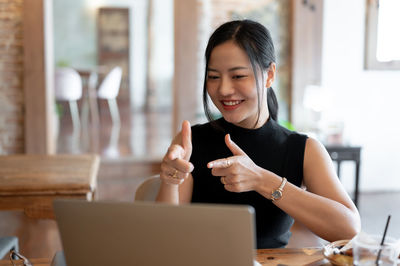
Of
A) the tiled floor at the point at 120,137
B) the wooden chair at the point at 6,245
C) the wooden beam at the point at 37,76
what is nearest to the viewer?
the wooden chair at the point at 6,245

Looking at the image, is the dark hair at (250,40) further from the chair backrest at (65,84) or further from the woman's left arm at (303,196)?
the chair backrest at (65,84)

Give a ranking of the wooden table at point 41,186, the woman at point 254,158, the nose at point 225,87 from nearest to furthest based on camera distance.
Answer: the woman at point 254,158 → the nose at point 225,87 → the wooden table at point 41,186

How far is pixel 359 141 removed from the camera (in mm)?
4617

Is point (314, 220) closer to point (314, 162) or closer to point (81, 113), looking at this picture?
point (314, 162)

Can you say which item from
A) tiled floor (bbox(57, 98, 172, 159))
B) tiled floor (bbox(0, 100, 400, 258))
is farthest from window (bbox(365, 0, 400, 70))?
tiled floor (bbox(57, 98, 172, 159))

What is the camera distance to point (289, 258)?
3.79ft

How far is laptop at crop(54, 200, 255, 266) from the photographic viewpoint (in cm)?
74

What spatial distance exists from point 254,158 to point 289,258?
1.49 ft

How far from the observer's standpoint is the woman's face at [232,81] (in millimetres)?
1401

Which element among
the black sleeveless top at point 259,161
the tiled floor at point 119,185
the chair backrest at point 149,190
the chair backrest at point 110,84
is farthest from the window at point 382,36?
the chair backrest at point 110,84

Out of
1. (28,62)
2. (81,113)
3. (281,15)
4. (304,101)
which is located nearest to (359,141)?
(304,101)

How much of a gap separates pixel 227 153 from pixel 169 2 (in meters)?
9.34

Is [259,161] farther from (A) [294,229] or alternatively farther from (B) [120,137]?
(B) [120,137]

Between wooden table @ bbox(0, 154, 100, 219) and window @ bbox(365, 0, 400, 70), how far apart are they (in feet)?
10.5
